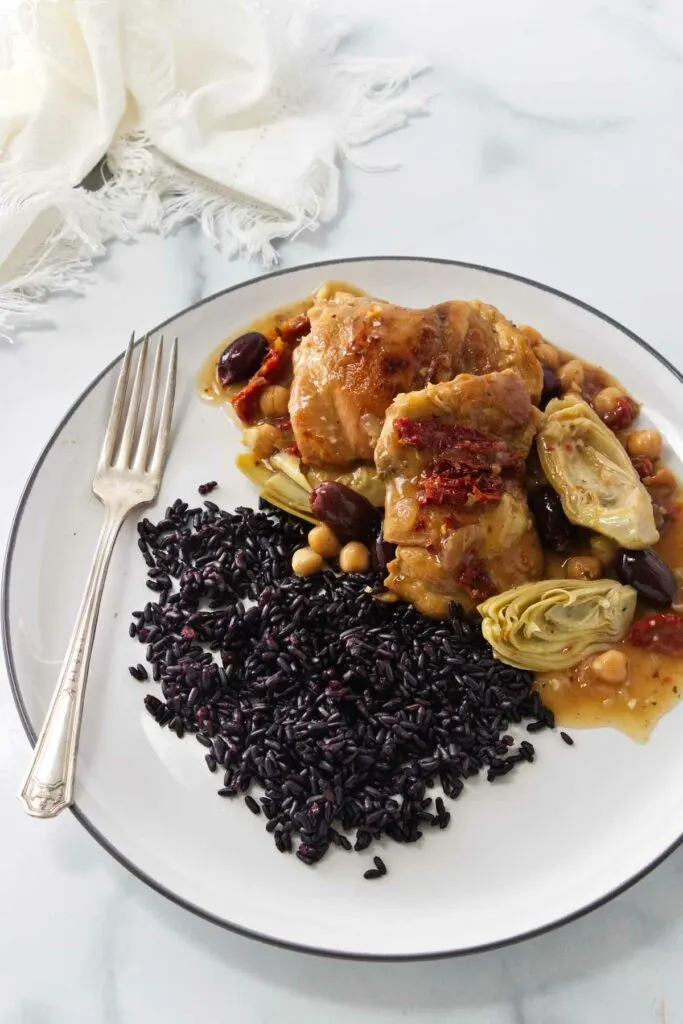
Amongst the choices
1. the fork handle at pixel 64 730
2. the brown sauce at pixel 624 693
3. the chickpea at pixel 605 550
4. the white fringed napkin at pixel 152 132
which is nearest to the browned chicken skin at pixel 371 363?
the chickpea at pixel 605 550

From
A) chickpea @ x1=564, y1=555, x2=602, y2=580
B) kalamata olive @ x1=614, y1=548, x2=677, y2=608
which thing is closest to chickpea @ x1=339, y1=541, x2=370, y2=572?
chickpea @ x1=564, y1=555, x2=602, y2=580

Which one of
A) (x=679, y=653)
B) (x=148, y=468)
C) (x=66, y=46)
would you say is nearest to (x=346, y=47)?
(x=66, y=46)

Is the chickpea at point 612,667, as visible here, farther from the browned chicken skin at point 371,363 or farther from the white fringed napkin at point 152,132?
the white fringed napkin at point 152,132

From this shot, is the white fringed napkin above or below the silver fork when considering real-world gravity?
above

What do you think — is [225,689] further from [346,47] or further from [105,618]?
[346,47]

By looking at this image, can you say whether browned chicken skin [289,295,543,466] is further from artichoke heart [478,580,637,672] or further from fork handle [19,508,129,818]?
fork handle [19,508,129,818]

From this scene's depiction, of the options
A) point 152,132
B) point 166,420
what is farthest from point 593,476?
point 152,132

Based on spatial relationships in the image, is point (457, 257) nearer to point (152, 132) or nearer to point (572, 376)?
point (572, 376)
